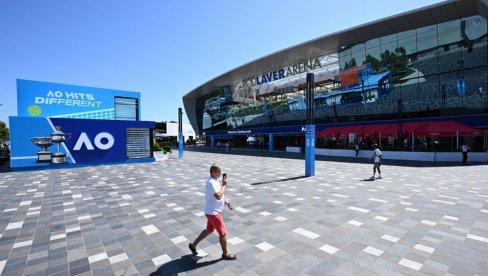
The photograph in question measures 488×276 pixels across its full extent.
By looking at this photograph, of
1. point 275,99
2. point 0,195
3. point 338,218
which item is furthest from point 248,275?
point 275,99

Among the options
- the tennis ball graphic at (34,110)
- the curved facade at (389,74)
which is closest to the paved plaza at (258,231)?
the tennis ball graphic at (34,110)

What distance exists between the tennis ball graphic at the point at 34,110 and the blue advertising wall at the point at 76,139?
2.22 meters

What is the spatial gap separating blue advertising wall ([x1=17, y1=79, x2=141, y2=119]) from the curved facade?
2362 cm

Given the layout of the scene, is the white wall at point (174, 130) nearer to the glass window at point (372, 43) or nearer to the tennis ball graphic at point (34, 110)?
the tennis ball graphic at point (34, 110)

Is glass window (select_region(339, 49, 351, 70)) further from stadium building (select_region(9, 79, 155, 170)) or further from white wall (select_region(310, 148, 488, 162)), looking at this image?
stadium building (select_region(9, 79, 155, 170))

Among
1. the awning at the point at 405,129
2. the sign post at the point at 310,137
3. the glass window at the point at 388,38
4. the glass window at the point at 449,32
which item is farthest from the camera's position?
the glass window at the point at 388,38

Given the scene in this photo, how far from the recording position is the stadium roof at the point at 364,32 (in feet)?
74.4

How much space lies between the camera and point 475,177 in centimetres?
1312

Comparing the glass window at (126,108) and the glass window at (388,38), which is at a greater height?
the glass window at (388,38)

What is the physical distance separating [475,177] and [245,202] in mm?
12936

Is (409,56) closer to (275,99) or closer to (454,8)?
(454,8)

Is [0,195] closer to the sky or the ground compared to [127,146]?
closer to the ground

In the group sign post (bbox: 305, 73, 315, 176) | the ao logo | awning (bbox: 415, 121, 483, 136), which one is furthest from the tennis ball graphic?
awning (bbox: 415, 121, 483, 136)

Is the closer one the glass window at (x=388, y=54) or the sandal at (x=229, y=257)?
the sandal at (x=229, y=257)
